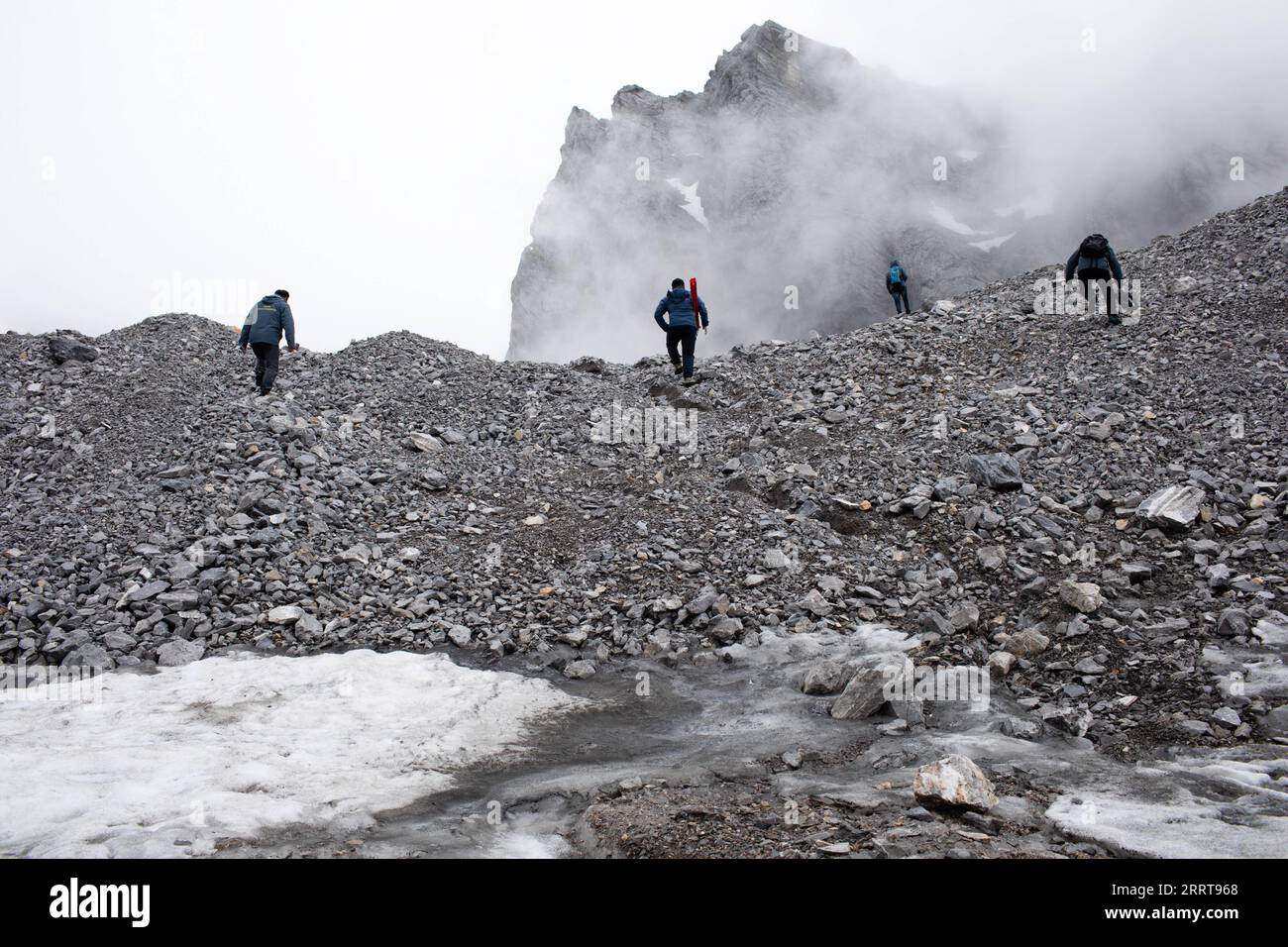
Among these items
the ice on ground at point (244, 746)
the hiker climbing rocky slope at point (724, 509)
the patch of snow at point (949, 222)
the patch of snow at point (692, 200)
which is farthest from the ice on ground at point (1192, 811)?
the patch of snow at point (692, 200)

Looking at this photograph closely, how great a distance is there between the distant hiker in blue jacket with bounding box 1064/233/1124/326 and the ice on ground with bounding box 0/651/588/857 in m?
15.0

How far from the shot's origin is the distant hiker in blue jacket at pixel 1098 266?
16.0m

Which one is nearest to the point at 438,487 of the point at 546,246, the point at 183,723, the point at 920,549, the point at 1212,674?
the point at 183,723

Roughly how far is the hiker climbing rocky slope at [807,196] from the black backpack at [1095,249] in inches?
1777

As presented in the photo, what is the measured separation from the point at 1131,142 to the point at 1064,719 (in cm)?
6860

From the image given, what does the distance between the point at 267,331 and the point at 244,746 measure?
10.8 m

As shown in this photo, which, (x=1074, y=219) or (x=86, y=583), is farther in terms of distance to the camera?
(x=1074, y=219)

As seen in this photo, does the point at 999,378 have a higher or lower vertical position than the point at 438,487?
higher

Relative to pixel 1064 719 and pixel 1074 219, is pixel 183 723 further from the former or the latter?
pixel 1074 219

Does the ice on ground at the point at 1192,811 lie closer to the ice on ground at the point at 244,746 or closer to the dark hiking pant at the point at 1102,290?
the ice on ground at the point at 244,746

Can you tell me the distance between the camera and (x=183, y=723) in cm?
733

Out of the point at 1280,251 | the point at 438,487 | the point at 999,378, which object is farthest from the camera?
the point at 1280,251

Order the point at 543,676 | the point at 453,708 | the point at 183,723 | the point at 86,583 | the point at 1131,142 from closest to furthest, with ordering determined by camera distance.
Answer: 1. the point at 183,723
2. the point at 453,708
3. the point at 543,676
4. the point at 86,583
5. the point at 1131,142

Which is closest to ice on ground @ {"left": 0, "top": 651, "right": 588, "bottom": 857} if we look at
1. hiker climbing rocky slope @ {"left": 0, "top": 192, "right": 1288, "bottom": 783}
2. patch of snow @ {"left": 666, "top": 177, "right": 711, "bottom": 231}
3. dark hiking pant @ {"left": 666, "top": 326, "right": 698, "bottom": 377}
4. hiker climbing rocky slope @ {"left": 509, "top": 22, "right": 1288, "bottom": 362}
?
hiker climbing rocky slope @ {"left": 0, "top": 192, "right": 1288, "bottom": 783}
